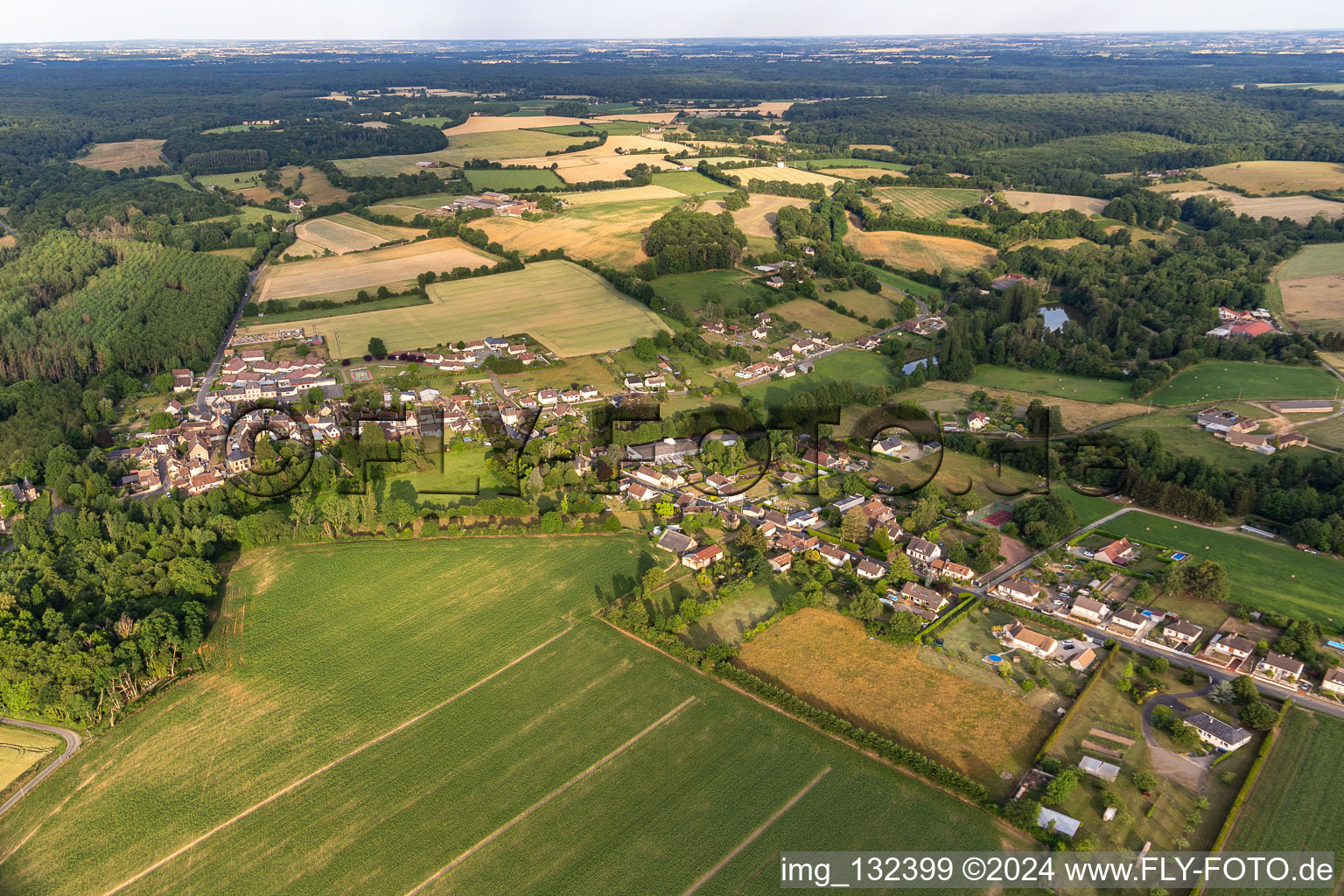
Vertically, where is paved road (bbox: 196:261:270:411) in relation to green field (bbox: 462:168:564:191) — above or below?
below

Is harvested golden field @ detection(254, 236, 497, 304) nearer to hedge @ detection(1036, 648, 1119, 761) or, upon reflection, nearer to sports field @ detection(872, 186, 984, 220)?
sports field @ detection(872, 186, 984, 220)

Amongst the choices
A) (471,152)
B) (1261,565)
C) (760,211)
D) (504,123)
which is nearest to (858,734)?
(1261,565)

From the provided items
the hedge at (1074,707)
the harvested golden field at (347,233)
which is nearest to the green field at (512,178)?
the harvested golden field at (347,233)

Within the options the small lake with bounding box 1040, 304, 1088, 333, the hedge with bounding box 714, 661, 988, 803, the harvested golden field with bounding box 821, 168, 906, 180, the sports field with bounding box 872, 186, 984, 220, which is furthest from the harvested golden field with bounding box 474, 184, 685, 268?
the hedge with bounding box 714, 661, 988, 803

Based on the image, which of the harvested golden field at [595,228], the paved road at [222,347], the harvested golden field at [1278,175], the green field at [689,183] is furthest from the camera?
the green field at [689,183]

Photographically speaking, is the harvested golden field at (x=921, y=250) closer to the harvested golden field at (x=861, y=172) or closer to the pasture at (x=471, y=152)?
the harvested golden field at (x=861, y=172)

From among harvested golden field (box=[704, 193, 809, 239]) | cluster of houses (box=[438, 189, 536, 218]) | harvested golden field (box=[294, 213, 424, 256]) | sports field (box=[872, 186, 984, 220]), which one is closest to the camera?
harvested golden field (box=[294, 213, 424, 256])

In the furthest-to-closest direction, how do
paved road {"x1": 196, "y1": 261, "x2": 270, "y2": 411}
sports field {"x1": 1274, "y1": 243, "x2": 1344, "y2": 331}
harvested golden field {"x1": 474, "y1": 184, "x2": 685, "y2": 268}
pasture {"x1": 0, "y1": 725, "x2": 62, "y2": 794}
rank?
harvested golden field {"x1": 474, "y1": 184, "x2": 685, "y2": 268} < sports field {"x1": 1274, "y1": 243, "x2": 1344, "y2": 331} < paved road {"x1": 196, "y1": 261, "x2": 270, "y2": 411} < pasture {"x1": 0, "y1": 725, "x2": 62, "y2": 794}
